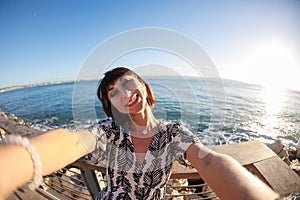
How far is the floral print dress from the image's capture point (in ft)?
3.14

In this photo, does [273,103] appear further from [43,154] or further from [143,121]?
[43,154]

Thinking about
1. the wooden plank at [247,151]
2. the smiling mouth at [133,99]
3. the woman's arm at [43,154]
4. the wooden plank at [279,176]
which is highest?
the smiling mouth at [133,99]

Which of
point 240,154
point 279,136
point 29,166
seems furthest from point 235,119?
point 29,166

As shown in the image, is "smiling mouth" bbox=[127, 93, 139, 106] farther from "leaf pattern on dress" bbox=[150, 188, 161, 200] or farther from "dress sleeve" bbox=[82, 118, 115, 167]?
"leaf pattern on dress" bbox=[150, 188, 161, 200]

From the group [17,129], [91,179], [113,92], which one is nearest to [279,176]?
[113,92]

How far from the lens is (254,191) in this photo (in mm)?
477

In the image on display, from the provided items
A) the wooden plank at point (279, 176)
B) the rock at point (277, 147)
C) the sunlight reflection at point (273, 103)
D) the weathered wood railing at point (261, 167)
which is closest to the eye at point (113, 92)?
the weathered wood railing at point (261, 167)

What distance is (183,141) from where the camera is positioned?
0.90m

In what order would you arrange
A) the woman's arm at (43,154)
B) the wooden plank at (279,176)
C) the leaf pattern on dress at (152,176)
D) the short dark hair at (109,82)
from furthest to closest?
1. the short dark hair at (109,82)
2. the leaf pattern on dress at (152,176)
3. the wooden plank at (279,176)
4. the woman's arm at (43,154)

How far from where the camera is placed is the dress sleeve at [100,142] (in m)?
0.95

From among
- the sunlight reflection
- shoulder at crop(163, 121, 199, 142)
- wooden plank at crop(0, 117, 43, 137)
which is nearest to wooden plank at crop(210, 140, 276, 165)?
shoulder at crop(163, 121, 199, 142)

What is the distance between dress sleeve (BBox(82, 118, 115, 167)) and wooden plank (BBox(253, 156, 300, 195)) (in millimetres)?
763

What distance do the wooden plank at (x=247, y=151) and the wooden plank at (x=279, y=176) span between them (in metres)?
0.03

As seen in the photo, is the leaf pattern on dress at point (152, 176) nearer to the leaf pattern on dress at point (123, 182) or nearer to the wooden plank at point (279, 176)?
the leaf pattern on dress at point (123, 182)
